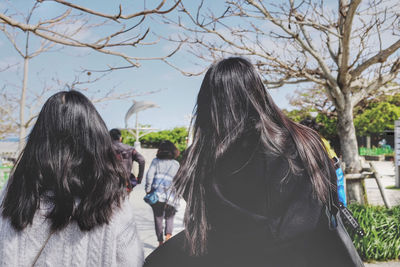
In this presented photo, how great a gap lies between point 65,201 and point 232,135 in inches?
27.1

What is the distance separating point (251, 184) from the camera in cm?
135

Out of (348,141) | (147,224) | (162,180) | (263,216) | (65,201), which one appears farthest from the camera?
(147,224)

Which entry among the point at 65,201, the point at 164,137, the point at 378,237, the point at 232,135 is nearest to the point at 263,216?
the point at 232,135

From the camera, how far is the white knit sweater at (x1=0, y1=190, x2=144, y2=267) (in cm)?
144

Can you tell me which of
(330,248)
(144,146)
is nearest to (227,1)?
(330,248)

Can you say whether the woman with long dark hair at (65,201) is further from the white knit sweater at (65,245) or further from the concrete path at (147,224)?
the concrete path at (147,224)

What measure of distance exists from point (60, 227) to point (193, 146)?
61 centimetres

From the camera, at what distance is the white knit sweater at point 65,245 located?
1.44 m

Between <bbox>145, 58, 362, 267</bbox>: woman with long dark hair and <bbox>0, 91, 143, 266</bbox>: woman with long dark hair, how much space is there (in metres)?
0.29

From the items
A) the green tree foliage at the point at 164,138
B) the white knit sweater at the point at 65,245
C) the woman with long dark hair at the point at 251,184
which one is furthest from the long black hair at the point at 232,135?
the green tree foliage at the point at 164,138

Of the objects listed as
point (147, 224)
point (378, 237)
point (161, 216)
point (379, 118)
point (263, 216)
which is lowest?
point (147, 224)

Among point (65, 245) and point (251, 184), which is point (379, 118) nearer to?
point (251, 184)

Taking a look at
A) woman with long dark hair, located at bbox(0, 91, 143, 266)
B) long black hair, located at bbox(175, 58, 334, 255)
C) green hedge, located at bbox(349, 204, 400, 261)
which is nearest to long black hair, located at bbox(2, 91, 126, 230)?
woman with long dark hair, located at bbox(0, 91, 143, 266)

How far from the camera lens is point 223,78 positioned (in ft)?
4.70
